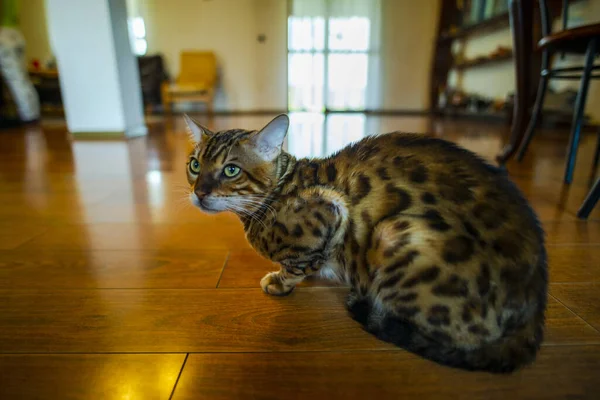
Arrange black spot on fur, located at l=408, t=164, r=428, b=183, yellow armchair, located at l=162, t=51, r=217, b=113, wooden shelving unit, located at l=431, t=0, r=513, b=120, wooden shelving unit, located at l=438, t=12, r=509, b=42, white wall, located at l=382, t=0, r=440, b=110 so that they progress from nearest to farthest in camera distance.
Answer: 1. black spot on fur, located at l=408, t=164, r=428, b=183
2. wooden shelving unit, located at l=438, t=12, r=509, b=42
3. wooden shelving unit, located at l=431, t=0, r=513, b=120
4. yellow armchair, located at l=162, t=51, r=217, b=113
5. white wall, located at l=382, t=0, r=440, b=110

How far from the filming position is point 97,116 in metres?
3.97

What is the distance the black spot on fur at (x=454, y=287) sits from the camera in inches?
24.2

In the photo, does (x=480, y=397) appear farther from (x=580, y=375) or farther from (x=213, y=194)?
(x=213, y=194)

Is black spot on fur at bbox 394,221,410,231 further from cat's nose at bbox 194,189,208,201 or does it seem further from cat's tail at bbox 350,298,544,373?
A: cat's nose at bbox 194,189,208,201

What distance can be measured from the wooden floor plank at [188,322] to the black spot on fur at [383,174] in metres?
0.32

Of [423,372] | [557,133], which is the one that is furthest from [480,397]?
[557,133]

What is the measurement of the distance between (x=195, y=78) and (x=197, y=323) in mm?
7548

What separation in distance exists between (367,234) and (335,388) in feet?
0.95

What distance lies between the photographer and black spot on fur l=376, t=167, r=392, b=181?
75cm

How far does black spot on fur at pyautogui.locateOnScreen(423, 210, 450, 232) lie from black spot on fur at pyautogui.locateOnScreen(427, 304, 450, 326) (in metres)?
0.14

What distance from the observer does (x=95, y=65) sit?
12.5 feet

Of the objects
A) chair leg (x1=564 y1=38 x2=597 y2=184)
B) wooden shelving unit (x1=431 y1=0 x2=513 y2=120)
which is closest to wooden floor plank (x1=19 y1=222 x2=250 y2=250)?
chair leg (x1=564 y1=38 x2=597 y2=184)

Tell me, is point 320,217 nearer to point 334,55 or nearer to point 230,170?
point 230,170

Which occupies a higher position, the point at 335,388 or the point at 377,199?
the point at 377,199
